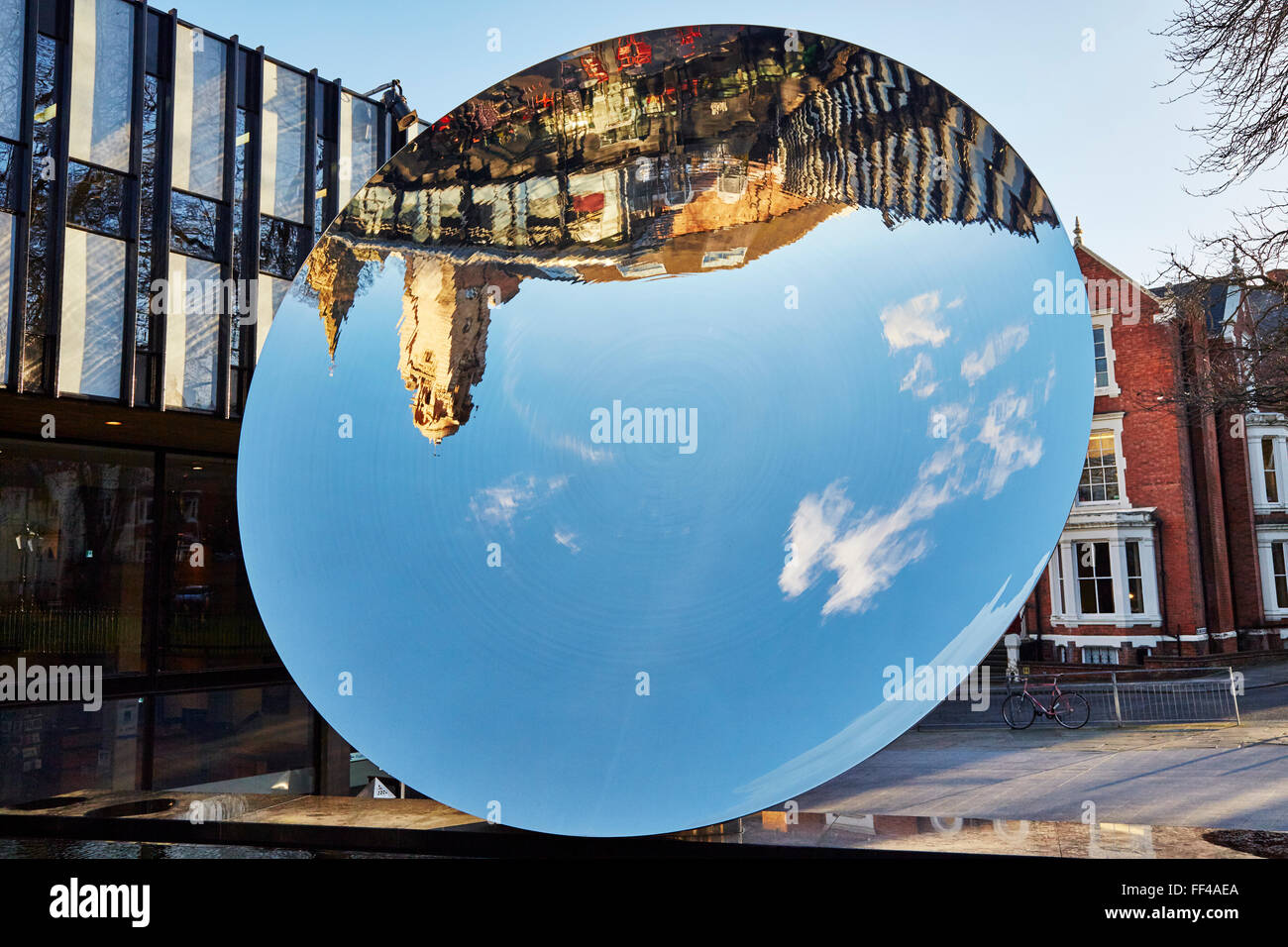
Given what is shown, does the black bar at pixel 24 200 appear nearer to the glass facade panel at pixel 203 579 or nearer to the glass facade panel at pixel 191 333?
the glass facade panel at pixel 191 333

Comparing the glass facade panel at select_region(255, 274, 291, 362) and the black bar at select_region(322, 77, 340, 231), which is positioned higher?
the black bar at select_region(322, 77, 340, 231)

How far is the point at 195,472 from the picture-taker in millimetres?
14195

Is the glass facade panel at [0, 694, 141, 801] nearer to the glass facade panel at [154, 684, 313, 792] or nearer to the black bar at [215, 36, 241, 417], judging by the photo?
the glass facade panel at [154, 684, 313, 792]

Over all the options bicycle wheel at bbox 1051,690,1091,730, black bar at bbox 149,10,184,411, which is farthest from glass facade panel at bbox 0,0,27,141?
bicycle wheel at bbox 1051,690,1091,730

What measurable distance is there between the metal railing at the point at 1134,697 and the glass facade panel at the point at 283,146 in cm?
1391

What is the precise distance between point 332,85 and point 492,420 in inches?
496

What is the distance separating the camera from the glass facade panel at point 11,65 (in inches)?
417

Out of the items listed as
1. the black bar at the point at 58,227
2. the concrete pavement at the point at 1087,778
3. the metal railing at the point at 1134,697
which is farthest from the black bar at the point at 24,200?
the metal railing at the point at 1134,697

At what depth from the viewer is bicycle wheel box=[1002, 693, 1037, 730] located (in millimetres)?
17438

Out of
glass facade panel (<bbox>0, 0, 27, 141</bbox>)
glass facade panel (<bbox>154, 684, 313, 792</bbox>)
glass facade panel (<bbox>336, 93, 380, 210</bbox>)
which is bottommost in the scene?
glass facade panel (<bbox>154, 684, 313, 792</bbox>)

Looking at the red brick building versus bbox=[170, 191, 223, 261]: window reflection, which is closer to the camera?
bbox=[170, 191, 223, 261]: window reflection

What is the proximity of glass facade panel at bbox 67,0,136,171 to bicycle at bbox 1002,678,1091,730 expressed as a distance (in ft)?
56.3

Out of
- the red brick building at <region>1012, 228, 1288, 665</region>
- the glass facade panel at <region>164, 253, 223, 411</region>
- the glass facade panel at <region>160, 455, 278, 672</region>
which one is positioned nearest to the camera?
the glass facade panel at <region>164, 253, 223, 411</region>
